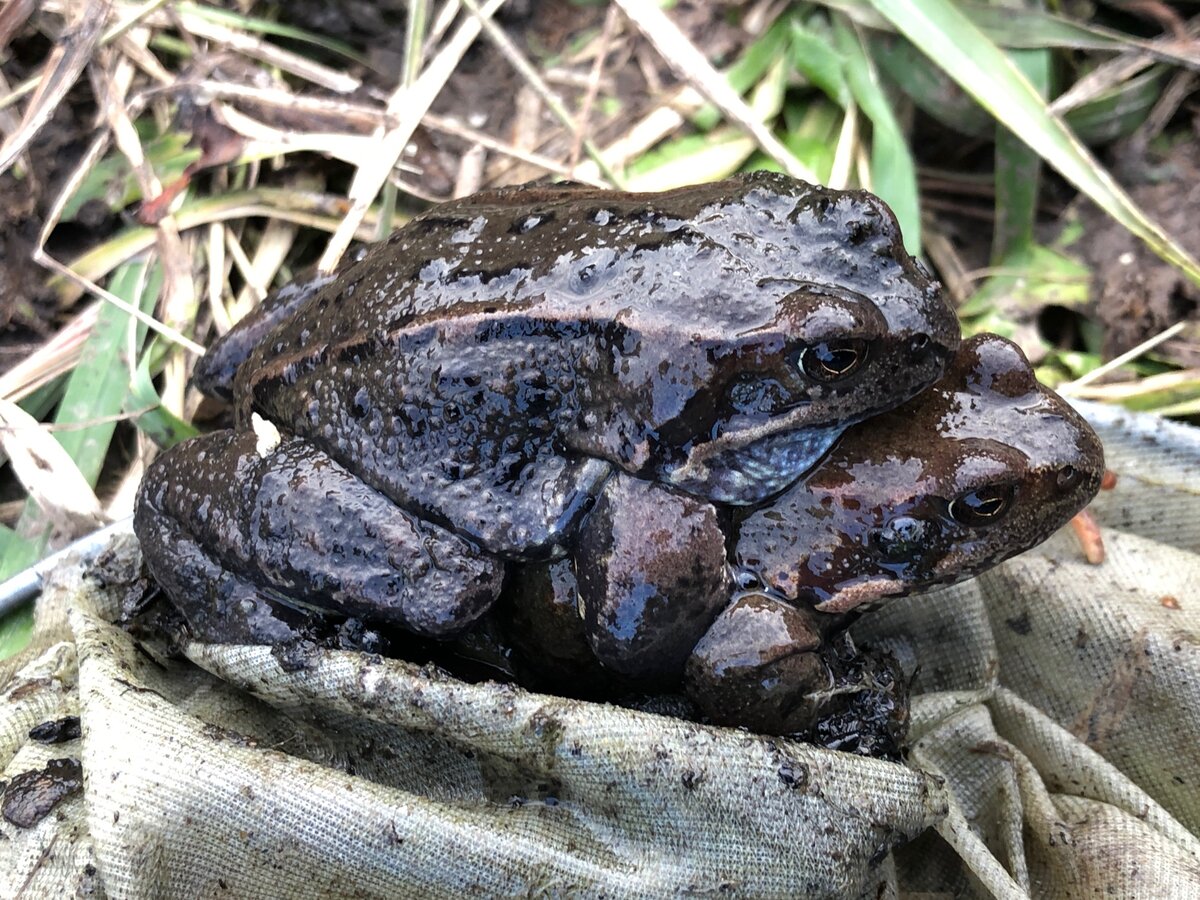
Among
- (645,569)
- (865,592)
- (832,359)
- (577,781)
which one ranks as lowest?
(577,781)

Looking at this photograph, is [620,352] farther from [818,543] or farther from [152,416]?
[152,416]

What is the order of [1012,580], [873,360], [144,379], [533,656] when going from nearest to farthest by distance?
[873,360], [533,656], [1012,580], [144,379]

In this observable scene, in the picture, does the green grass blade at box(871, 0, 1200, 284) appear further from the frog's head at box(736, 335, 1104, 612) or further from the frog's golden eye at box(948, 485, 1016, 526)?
the frog's golden eye at box(948, 485, 1016, 526)

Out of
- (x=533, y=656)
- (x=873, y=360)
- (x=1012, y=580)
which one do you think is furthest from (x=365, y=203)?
(x=1012, y=580)

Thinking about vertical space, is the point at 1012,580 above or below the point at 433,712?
below

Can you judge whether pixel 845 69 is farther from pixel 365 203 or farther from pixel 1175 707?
pixel 1175 707

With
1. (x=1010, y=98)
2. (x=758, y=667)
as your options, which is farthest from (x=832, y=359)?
(x=1010, y=98)
